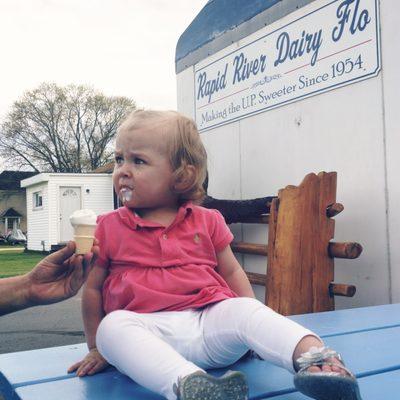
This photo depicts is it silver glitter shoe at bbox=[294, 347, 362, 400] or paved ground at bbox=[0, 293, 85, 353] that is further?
paved ground at bbox=[0, 293, 85, 353]

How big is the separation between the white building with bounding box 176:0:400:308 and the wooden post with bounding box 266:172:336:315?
23cm

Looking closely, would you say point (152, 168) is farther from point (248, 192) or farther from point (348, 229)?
point (248, 192)

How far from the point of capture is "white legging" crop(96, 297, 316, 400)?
1460 millimetres

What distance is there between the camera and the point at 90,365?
5.64ft

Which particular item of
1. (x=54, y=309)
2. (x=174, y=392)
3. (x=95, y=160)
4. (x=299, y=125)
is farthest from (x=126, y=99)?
(x=174, y=392)

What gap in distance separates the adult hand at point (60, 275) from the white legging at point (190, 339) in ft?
0.62

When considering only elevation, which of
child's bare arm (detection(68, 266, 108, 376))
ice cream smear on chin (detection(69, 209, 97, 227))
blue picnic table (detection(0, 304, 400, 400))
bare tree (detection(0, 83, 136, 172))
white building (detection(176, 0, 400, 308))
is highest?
bare tree (detection(0, 83, 136, 172))

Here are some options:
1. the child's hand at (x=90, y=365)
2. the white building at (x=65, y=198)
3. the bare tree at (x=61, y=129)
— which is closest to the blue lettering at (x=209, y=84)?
the child's hand at (x=90, y=365)

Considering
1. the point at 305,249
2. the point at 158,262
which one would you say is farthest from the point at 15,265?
the point at 158,262

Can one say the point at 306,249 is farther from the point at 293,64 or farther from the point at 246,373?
the point at 246,373

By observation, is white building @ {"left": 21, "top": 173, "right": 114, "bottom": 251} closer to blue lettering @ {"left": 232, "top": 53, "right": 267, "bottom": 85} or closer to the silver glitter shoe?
blue lettering @ {"left": 232, "top": 53, "right": 267, "bottom": 85}

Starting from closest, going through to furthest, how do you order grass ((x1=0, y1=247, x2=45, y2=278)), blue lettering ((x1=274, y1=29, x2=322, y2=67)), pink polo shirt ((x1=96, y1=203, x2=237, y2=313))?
pink polo shirt ((x1=96, y1=203, x2=237, y2=313))
blue lettering ((x1=274, y1=29, x2=322, y2=67))
grass ((x1=0, y1=247, x2=45, y2=278))

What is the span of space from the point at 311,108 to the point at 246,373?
281cm

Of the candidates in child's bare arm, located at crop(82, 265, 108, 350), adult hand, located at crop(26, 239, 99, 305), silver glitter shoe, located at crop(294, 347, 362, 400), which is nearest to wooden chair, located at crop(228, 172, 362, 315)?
child's bare arm, located at crop(82, 265, 108, 350)
